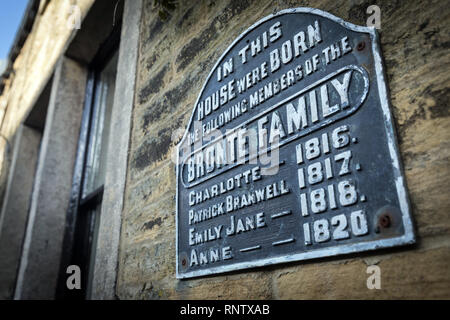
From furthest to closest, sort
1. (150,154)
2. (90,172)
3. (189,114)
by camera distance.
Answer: (90,172) < (150,154) < (189,114)

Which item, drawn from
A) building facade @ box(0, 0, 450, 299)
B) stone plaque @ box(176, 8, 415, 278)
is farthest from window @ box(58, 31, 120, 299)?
stone plaque @ box(176, 8, 415, 278)

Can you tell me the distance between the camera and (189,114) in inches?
57.5

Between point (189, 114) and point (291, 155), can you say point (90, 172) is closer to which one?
point (189, 114)

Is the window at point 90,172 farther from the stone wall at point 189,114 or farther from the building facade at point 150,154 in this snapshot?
the stone wall at point 189,114

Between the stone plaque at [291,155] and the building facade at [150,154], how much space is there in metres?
0.04

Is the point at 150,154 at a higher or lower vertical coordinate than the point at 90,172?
lower

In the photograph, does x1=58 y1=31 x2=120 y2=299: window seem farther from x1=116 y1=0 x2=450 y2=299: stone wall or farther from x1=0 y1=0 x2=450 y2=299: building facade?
x1=116 y1=0 x2=450 y2=299: stone wall

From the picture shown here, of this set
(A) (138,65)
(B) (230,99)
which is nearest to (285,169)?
(B) (230,99)

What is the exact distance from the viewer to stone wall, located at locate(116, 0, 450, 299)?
27.2 inches

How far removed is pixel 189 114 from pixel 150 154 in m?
0.33

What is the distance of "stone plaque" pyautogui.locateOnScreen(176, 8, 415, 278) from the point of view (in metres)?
0.77

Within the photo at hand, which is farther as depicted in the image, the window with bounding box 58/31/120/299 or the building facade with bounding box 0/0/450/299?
the window with bounding box 58/31/120/299

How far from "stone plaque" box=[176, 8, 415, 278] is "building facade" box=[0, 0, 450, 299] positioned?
40 mm

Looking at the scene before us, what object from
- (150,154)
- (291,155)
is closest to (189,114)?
(150,154)
